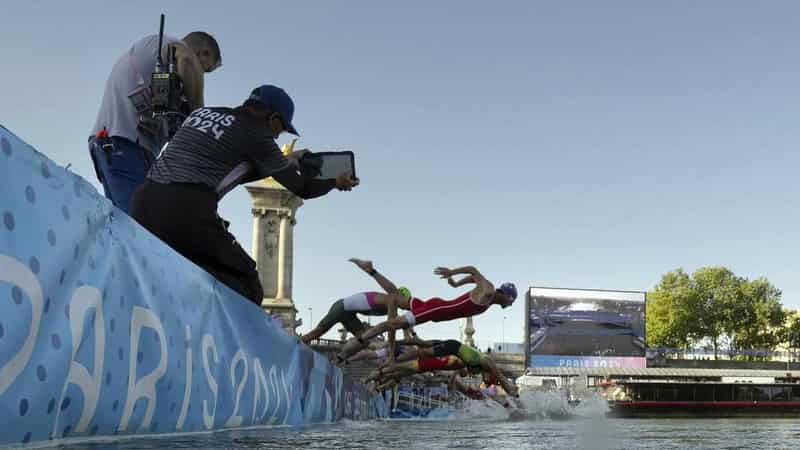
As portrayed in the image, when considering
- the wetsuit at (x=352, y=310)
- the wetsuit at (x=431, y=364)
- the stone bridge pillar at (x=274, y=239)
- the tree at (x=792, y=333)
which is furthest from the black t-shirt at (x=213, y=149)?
the tree at (x=792, y=333)

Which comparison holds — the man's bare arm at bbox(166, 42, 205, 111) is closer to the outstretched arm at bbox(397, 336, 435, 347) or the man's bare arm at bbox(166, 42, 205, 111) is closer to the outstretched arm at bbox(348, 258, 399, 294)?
the outstretched arm at bbox(348, 258, 399, 294)

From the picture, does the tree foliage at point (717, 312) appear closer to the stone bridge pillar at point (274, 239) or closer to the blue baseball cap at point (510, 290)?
the stone bridge pillar at point (274, 239)

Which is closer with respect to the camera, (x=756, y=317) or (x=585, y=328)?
(x=585, y=328)

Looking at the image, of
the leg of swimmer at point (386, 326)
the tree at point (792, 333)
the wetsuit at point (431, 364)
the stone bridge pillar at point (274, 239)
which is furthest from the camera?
the tree at point (792, 333)

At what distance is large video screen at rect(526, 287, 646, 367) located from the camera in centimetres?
4716

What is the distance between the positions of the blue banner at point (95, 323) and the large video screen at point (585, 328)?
44.5 meters

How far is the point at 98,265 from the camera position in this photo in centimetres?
251

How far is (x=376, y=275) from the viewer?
10227 millimetres

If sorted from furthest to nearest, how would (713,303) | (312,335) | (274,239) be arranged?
(713,303), (274,239), (312,335)

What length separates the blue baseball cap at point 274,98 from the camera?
4.11 meters

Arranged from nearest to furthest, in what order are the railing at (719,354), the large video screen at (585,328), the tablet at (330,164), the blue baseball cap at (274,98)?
the blue baseball cap at (274,98), the tablet at (330,164), the large video screen at (585,328), the railing at (719,354)

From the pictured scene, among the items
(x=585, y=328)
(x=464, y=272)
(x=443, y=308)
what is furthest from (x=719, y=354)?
(x=464, y=272)

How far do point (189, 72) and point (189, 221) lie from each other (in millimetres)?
866

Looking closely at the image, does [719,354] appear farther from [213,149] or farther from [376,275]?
[213,149]
